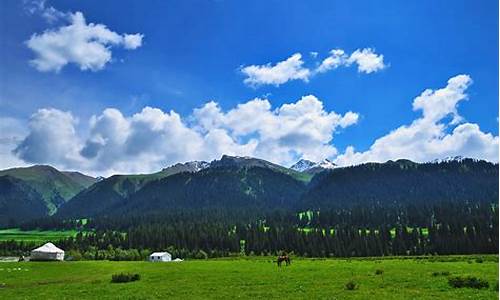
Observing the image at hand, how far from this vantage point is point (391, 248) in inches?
6988

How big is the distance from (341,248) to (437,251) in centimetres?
3637

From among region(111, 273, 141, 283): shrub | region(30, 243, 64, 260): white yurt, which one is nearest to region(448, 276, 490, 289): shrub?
region(111, 273, 141, 283): shrub

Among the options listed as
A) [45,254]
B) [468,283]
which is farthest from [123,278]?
[45,254]

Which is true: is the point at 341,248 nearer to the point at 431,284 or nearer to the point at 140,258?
the point at 140,258

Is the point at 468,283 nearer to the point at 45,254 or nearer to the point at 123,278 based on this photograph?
the point at 123,278

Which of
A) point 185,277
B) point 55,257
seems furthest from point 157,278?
point 55,257

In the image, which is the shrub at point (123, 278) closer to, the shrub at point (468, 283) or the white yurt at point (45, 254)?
the shrub at point (468, 283)

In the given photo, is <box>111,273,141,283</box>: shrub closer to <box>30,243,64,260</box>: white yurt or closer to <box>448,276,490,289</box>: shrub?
<box>448,276,490,289</box>: shrub

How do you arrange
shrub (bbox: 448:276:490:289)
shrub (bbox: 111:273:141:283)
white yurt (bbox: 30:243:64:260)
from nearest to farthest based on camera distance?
shrub (bbox: 448:276:490:289)
shrub (bbox: 111:273:141:283)
white yurt (bbox: 30:243:64:260)

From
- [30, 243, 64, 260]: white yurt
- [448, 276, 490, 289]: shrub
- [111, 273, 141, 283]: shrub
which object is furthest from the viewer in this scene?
[30, 243, 64, 260]: white yurt

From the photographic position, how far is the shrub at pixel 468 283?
113ft

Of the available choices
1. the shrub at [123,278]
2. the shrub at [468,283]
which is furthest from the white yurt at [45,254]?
the shrub at [468,283]

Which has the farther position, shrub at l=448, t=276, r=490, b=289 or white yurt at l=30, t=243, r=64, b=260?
white yurt at l=30, t=243, r=64, b=260

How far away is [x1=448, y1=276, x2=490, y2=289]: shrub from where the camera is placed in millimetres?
34594
